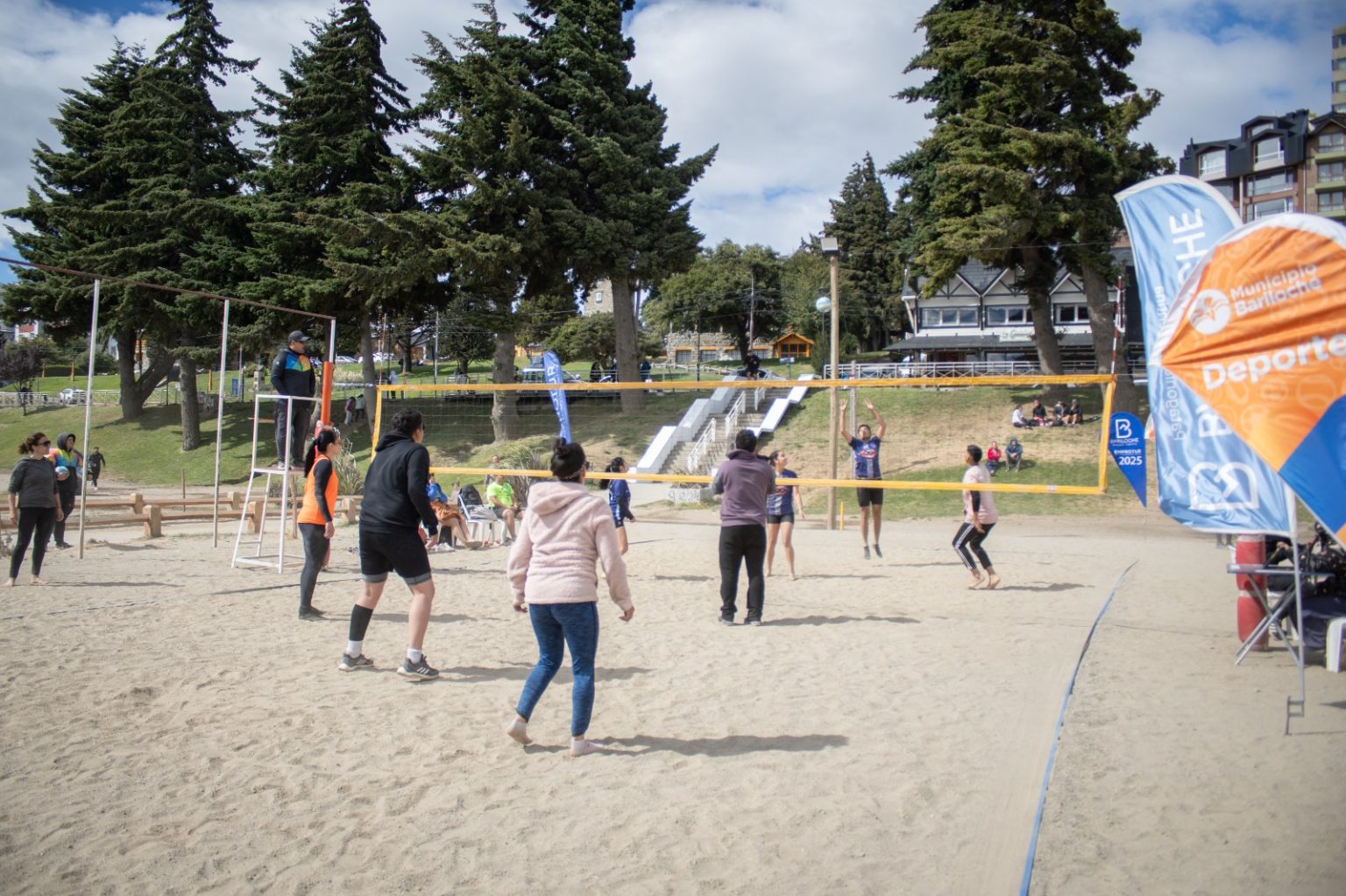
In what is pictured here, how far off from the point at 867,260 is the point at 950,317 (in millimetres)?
12518

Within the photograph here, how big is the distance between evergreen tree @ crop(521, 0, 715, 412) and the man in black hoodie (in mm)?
25636

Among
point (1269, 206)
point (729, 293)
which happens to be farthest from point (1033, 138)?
point (1269, 206)

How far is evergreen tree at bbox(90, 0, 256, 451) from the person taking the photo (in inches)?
1432

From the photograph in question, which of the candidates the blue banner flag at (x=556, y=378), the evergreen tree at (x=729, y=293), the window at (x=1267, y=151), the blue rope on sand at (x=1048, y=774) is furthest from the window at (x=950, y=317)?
the blue rope on sand at (x=1048, y=774)

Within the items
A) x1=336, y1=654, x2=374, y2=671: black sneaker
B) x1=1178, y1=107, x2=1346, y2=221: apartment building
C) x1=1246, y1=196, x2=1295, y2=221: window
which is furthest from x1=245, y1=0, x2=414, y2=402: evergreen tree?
x1=1246, y1=196, x2=1295, y2=221: window

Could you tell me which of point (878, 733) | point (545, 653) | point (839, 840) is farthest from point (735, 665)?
point (839, 840)

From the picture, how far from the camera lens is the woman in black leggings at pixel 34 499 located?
9.62 metres

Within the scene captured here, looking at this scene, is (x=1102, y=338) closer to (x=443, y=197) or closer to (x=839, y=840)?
(x=443, y=197)

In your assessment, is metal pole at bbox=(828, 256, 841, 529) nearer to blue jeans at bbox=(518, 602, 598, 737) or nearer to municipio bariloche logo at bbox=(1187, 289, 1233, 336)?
municipio bariloche logo at bbox=(1187, 289, 1233, 336)

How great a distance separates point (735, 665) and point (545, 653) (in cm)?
231

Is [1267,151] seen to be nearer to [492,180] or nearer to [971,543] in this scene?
[492,180]

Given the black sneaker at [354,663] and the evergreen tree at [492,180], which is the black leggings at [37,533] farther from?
the evergreen tree at [492,180]

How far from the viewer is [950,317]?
55.8m

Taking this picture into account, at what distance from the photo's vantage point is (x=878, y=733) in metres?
5.25
